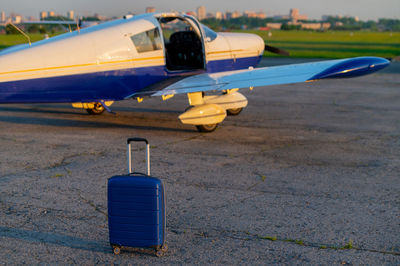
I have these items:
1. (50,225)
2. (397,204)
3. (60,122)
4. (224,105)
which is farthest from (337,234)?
(60,122)

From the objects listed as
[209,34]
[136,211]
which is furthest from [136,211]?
[209,34]

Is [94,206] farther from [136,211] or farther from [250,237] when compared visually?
[250,237]

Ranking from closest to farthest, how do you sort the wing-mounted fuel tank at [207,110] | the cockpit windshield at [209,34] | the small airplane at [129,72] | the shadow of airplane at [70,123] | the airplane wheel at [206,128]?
the small airplane at [129,72]
the wing-mounted fuel tank at [207,110]
the airplane wheel at [206,128]
the shadow of airplane at [70,123]
the cockpit windshield at [209,34]

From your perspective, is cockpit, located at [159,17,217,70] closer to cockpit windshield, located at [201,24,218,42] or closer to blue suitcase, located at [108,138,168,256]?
cockpit windshield, located at [201,24,218,42]

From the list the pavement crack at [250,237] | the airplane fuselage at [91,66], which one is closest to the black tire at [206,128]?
the airplane fuselage at [91,66]

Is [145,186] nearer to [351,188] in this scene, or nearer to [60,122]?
[351,188]

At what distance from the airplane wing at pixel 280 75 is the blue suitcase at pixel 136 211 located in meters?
5.44

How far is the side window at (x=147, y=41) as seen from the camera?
10570 millimetres

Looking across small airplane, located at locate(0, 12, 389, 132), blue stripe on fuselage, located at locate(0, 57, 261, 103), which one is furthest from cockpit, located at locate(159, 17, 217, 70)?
blue stripe on fuselage, located at locate(0, 57, 261, 103)

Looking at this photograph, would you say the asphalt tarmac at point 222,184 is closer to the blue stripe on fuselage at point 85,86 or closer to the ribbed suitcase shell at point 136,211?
the ribbed suitcase shell at point 136,211

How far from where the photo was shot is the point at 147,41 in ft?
35.3

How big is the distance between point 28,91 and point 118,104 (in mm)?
4904

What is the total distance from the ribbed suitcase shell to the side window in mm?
6409

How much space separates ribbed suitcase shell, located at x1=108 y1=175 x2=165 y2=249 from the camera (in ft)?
15.0
